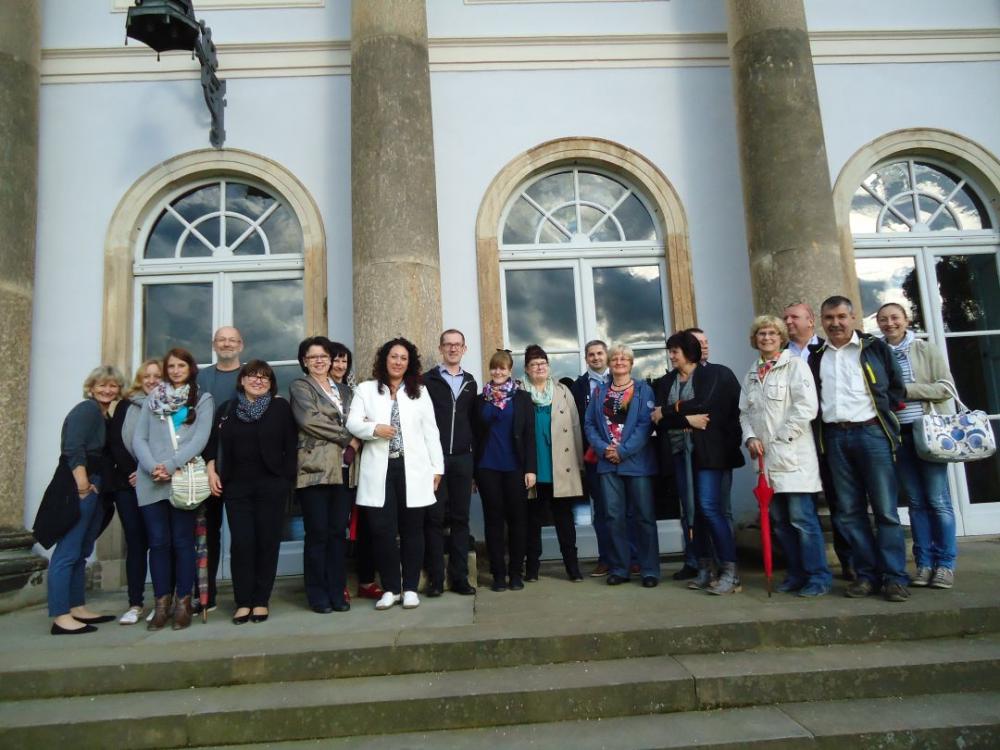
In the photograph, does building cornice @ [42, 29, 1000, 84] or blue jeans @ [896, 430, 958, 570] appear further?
building cornice @ [42, 29, 1000, 84]

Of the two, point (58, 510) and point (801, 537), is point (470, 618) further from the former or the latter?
point (58, 510)

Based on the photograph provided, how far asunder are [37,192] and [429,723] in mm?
5678

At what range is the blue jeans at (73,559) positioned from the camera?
4.05 metres

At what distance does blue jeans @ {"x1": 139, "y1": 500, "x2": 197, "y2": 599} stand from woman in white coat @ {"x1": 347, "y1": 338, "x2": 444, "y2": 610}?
3.29ft

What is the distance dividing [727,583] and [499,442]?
1.63 meters

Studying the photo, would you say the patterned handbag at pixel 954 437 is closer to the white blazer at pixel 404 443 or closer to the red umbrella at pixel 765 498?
the red umbrella at pixel 765 498

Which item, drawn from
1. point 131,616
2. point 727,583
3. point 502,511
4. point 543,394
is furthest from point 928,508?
point 131,616

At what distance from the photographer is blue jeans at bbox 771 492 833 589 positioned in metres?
3.97

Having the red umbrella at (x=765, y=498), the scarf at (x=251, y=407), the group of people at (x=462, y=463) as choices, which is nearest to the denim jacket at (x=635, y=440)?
the group of people at (x=462, y=463)

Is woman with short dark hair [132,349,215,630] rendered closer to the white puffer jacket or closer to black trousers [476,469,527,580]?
black trousers [476,469,527,580]

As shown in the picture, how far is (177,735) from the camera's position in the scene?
9.48 ft

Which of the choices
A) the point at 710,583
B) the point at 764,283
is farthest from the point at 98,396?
the point at 764,283

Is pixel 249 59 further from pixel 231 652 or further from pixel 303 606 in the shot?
pixel 231 652

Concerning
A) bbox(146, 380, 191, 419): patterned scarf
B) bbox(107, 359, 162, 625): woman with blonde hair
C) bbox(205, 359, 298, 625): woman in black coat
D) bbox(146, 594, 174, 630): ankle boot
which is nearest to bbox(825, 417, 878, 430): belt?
bbox(205, 359, 298, 625): woman in black coat
